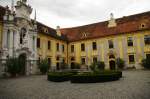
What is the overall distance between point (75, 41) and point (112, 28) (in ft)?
29.5

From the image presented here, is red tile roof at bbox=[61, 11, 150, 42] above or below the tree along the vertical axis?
above

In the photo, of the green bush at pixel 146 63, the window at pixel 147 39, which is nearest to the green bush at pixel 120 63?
the green bush at pixel 146 63

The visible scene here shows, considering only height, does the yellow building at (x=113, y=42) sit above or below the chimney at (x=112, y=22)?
below

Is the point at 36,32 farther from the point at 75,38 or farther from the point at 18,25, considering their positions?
the point at 75,38

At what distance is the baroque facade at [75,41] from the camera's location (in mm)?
23594

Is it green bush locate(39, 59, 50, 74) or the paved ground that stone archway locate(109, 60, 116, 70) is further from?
the paved ground

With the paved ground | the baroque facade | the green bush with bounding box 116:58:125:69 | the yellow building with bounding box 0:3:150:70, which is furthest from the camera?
the green bush with bounding box 116:58:125:69

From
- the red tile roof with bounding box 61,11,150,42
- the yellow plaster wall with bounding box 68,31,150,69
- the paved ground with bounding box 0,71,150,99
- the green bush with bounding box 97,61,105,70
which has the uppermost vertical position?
the red tile roof with bounding box 61,11,150,42

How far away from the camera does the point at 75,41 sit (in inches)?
1451

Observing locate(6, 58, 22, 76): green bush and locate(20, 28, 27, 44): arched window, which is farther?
locate(20, 28, 27, 44): arched window

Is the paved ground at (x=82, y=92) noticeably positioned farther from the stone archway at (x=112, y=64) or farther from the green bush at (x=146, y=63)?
the stone archway at (x=112, y=64)

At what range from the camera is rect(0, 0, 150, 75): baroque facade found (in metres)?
23.6

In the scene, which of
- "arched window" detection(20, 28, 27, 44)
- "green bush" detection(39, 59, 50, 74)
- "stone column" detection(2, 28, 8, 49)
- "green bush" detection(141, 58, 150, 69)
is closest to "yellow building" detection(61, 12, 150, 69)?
"green bush" detection(141, 58, 150, 69)

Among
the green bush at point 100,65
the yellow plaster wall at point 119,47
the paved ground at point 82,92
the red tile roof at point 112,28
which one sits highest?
the red tile roof at point 112,28
